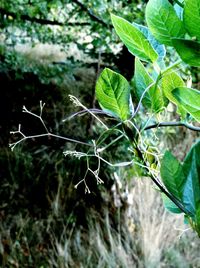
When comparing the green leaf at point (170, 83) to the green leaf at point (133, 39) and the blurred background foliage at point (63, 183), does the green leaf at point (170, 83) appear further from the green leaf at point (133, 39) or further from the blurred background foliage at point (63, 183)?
the blurred background foliage at point (63, 183)

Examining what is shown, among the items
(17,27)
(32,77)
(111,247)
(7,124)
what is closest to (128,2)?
(17,27)

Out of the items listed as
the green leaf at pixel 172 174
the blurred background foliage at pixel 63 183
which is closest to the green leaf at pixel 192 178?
the green leaf at pixel 172 174

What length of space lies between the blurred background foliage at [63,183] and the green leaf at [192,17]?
5.65 ft

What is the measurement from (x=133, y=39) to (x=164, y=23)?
3 centimetres

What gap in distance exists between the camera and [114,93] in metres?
0.30

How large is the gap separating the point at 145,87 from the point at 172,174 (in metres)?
0.08

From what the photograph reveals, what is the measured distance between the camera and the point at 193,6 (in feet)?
0.77

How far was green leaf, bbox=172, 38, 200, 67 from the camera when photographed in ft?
0.80

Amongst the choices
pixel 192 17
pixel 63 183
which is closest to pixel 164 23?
pixel 192 17

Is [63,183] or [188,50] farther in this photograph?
[63,183]

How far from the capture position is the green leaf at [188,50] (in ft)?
0.80

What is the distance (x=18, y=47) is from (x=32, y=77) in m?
0.21

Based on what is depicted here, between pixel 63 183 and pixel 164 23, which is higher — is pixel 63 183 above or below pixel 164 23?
below

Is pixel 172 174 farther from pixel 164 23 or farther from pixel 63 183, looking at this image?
pixel 63 183
